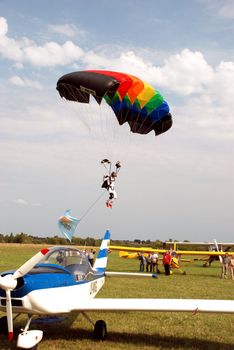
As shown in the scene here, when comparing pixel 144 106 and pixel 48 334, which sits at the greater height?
pixel 144 106

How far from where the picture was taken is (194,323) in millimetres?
9359

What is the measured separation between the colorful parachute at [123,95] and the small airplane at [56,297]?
6.17 meters

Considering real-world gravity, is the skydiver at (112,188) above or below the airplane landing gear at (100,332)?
above

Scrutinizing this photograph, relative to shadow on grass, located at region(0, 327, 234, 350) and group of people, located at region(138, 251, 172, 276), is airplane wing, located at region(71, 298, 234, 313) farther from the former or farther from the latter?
group of people, located at region(138, 251, 172, 276)

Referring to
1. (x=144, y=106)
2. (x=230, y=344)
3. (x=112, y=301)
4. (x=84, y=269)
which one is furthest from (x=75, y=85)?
(x=230, y=344)

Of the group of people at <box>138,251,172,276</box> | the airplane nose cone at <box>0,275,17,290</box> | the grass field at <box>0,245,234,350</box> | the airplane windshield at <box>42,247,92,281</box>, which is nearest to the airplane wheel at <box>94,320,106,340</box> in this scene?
the grass field at <box>0,245,234,350</box>

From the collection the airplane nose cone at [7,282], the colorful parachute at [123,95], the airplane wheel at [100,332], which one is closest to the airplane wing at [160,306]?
the airplane wheel at [100,332]

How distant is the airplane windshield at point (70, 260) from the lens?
7.66 m

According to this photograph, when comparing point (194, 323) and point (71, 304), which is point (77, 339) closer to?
point (71, 304)

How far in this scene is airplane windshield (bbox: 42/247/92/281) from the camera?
25.1ft

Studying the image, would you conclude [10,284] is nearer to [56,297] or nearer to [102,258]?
[56,297]

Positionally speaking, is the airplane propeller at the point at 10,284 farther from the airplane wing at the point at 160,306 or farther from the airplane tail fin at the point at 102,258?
the airplane tail fin at the point at 102,258

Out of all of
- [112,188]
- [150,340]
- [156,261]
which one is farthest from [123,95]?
[156,261]

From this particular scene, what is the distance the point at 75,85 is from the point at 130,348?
27.7 feet
